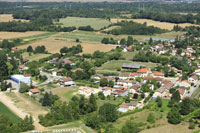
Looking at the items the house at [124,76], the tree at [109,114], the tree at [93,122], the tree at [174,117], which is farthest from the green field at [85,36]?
the tree at [93,122]

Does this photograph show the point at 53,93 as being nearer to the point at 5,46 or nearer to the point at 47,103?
the point at 47,103

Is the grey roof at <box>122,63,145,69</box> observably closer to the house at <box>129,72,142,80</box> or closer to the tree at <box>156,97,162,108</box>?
the house at <box>129,72,142,80</box>

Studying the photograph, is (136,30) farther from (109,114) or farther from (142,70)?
(109,114)

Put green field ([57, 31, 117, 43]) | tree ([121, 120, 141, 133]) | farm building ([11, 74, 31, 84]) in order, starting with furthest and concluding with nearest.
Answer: green field ([57, 31, 117, 43]) → farm building ([11, 74, 31, 84]) → tree ([121, 120, 141, 133])

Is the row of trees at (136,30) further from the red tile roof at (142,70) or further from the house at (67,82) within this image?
the house at (67,82)

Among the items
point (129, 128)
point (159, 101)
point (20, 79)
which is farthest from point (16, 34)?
point (129, 128)

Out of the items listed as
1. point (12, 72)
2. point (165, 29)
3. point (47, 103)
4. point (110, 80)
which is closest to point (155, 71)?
point (110, 80)

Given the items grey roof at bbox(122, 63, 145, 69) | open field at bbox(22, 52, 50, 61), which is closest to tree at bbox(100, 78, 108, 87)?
grey roof at bbox(122, 63, 145, 69)
